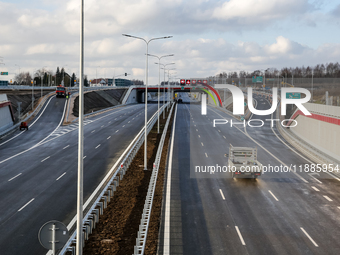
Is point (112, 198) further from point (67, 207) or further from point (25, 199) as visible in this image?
point (25, 199)

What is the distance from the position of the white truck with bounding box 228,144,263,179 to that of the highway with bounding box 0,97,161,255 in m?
10.9

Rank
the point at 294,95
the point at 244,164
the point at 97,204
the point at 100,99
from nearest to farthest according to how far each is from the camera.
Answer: the point at 97,204 < the point at 244,164 < the point at 294,95 < the point at 100,99

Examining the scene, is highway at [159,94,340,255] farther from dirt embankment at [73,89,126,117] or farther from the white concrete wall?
dirt embankment at [73,89,126,117]

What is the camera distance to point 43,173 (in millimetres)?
31469

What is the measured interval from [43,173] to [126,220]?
14270mm

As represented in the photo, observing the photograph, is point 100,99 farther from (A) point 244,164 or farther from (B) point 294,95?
(A) point 244,164

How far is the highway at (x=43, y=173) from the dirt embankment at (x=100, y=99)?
1186 inches

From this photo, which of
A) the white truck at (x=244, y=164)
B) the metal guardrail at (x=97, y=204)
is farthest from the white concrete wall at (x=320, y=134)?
the metal guardrail at (x=97, y=204)

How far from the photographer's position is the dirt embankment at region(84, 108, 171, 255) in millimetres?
16500

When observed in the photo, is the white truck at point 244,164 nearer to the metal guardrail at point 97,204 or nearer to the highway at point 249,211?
the highway at point 249,211

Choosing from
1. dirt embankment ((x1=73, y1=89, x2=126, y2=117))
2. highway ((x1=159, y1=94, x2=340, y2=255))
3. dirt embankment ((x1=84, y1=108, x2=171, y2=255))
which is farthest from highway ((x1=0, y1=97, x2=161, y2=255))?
dirt embankment ((x1=73, y1=89, x2=126, y2=117))

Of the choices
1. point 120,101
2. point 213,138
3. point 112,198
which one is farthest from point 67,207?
point 120,101

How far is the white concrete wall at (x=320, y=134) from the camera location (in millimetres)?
39600

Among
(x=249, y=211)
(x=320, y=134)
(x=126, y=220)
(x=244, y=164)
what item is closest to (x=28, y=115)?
(x=320, y=134)
